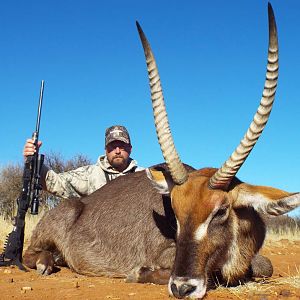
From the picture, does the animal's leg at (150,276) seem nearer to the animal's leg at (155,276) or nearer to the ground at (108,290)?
the animal's leg at (155,276)

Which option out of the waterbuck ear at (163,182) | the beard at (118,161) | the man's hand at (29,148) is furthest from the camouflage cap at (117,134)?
the waterbuck ear at (163,182)

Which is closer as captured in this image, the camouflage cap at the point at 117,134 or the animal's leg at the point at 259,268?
the animal's leg at the point at 259,268

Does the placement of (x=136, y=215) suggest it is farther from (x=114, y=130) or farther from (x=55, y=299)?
(x=114, y=130)

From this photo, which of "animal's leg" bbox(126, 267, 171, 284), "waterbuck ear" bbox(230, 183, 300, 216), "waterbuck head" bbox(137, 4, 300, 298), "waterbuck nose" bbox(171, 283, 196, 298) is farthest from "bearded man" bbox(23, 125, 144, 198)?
"waterbuck nose" bbox(171, 283, 196, 298)

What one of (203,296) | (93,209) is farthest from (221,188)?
(93,209)

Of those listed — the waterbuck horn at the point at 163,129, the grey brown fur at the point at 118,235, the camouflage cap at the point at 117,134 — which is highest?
the camouflage cap at the point at 117,134

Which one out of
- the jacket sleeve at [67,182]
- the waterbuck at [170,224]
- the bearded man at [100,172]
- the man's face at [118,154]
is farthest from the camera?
the man's face at [118,154]

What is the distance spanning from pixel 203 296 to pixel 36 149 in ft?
13.5

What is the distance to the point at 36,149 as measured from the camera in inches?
313

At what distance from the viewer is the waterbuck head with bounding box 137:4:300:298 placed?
15.4 ft

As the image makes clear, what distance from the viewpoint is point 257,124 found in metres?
4.92

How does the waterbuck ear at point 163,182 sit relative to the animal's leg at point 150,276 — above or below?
above

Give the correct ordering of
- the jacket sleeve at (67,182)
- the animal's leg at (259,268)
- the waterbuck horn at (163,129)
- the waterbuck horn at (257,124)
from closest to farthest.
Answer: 1. the waterbuck horn at (257,124)
2. the waterbuck horn at (163,129)
3. the animal's leg at (259,268)
4. the jacket sleeve at (67,182)

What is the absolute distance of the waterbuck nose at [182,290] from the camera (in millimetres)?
4562
